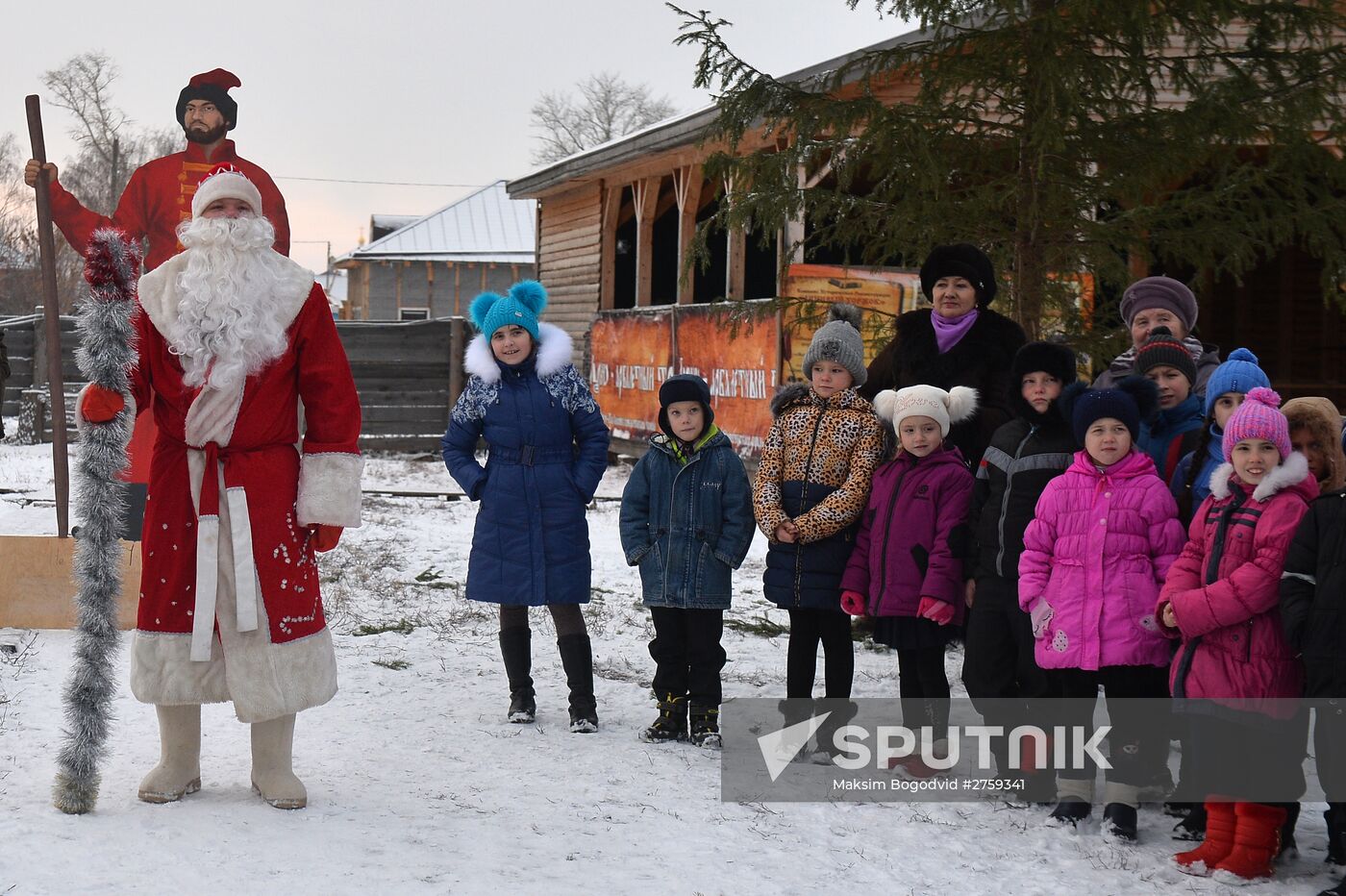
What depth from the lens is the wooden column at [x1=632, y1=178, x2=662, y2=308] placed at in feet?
50.2

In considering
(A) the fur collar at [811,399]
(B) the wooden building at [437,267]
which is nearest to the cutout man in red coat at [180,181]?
(A) the fur collar at [811,399]

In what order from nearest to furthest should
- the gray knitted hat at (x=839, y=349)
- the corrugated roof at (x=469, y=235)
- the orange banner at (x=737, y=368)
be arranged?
the gray knitted hat at (x=839, y=349)
the orange banner at (x=737, y=368)
the corrugated roof at (x=469, y=235)

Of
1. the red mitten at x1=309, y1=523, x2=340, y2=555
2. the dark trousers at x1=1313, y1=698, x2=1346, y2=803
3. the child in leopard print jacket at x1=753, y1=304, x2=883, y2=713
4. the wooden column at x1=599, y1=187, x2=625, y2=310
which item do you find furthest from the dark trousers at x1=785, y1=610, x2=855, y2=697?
the wooden column at x1=599, y1=187, x2=625, y2=310

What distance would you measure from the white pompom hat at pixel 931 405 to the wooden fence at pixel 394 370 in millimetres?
12927

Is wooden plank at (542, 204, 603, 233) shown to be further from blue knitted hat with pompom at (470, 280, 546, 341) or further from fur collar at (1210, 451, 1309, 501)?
fur collar at (1210, 451, 1309, 501)

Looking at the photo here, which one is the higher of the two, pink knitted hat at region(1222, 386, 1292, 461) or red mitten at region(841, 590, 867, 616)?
pink knitted hat at region(1222, 386, 1292, 461)

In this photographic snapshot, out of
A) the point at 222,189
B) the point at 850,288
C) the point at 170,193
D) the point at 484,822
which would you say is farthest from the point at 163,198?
the point at 850,288

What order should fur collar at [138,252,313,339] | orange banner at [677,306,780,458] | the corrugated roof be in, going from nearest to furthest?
fur collar at [138,252,313,339] → orange banner at [677,306,780,458] → the corrugated roof

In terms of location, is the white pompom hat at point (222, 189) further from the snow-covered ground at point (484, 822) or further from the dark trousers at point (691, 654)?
the dark trousers at point (691, 654)

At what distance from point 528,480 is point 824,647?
131 cm

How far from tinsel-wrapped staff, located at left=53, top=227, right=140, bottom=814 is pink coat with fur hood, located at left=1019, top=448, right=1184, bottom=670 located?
9.26 ft

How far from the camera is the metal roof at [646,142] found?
990 centimetres

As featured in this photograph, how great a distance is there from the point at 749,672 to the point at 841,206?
249 centimetres

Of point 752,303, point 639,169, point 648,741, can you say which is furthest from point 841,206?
point 639,169
